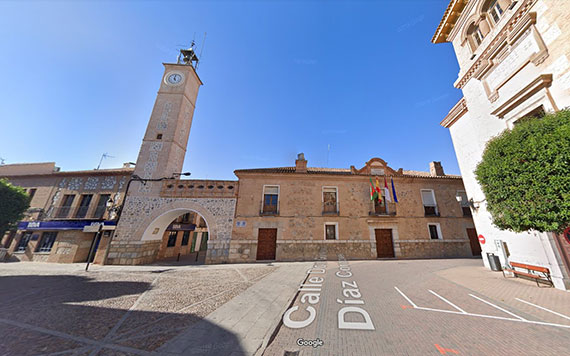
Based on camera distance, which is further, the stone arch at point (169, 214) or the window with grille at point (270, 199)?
the window with grille at point (270, 199)

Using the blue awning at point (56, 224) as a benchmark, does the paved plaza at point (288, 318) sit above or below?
below

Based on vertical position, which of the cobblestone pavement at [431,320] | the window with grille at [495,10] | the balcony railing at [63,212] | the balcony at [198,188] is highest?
the window with grille at [495,10]

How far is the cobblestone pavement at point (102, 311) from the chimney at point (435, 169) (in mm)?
17805

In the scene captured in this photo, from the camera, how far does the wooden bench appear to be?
20.1 feet

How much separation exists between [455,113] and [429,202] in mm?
6896

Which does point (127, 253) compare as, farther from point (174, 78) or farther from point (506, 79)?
point (506, 79)

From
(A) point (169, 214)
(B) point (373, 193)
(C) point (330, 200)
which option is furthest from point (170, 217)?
(B) point (373, 193)

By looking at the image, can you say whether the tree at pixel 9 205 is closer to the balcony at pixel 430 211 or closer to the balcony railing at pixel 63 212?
the balcony railing at pixel 63 212

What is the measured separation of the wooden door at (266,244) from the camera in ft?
41.7

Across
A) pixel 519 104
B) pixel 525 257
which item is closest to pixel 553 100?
pixel 519 104

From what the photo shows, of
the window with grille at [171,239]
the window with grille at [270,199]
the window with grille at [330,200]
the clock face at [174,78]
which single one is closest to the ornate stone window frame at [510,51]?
the window with grille at [330,200]

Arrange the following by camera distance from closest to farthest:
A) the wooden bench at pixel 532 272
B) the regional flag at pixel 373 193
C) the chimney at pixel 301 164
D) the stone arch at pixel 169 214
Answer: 1. the wooden bench at pixel 532 272
2. the stone arch at pixel 169 214
3. the regional flag at pixel 373 193
4. the chimney at pixel 301 164

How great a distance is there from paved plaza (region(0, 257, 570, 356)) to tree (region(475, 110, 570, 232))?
6.83 feet

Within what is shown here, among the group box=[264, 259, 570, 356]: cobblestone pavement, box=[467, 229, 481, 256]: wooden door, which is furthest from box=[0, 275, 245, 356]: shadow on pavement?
box=[467, 229, 481, 256]: wooden door
